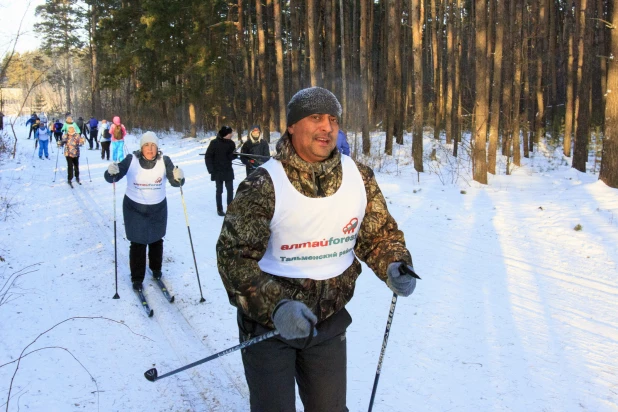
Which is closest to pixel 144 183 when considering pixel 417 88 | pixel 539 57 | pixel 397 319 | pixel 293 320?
pixel 397 319

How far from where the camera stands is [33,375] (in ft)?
14.4

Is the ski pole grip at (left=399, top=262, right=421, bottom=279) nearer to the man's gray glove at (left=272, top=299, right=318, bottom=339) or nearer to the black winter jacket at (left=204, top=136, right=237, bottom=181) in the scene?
the man's gray glove at (left=272, top=299, right=318, bottom=339)

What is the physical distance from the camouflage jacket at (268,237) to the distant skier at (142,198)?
4.60m

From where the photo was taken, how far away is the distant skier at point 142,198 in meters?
6.60

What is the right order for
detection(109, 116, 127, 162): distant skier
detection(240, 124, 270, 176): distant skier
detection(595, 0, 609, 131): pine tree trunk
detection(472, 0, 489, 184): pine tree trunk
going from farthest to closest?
1. detection(595, 0, 609, 131): pine tree trunk
2. detection(109, 116, 127, 162): distant skier
3. detection(472, 0, 489, 184): pine tree trunk
4. detection(240, 124, 270, 176): distant skier

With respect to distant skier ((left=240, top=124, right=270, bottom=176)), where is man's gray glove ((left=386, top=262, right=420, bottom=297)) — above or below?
above

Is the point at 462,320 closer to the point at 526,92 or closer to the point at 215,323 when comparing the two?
the point at 215,323

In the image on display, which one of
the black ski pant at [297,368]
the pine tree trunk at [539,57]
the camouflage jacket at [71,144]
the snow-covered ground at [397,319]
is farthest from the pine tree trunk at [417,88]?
the black ski pant at [297,368]

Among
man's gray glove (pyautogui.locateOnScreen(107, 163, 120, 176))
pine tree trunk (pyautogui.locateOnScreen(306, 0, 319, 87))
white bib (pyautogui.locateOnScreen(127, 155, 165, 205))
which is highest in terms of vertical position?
pine tree trunk (pyautogui.locateOnScreen(306, 0, 319, 87))

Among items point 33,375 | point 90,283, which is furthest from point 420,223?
point 33,375

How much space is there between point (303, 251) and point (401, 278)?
501 millimetres

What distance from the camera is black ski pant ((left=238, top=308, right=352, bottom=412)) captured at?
2.35 meters

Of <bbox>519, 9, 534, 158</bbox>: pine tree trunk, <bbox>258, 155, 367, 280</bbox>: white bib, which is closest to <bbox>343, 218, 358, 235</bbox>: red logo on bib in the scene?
<bbox>258, 155, 367, 280</bbox>: white bib

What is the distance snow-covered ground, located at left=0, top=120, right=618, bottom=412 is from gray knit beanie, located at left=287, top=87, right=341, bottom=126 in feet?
8.46
